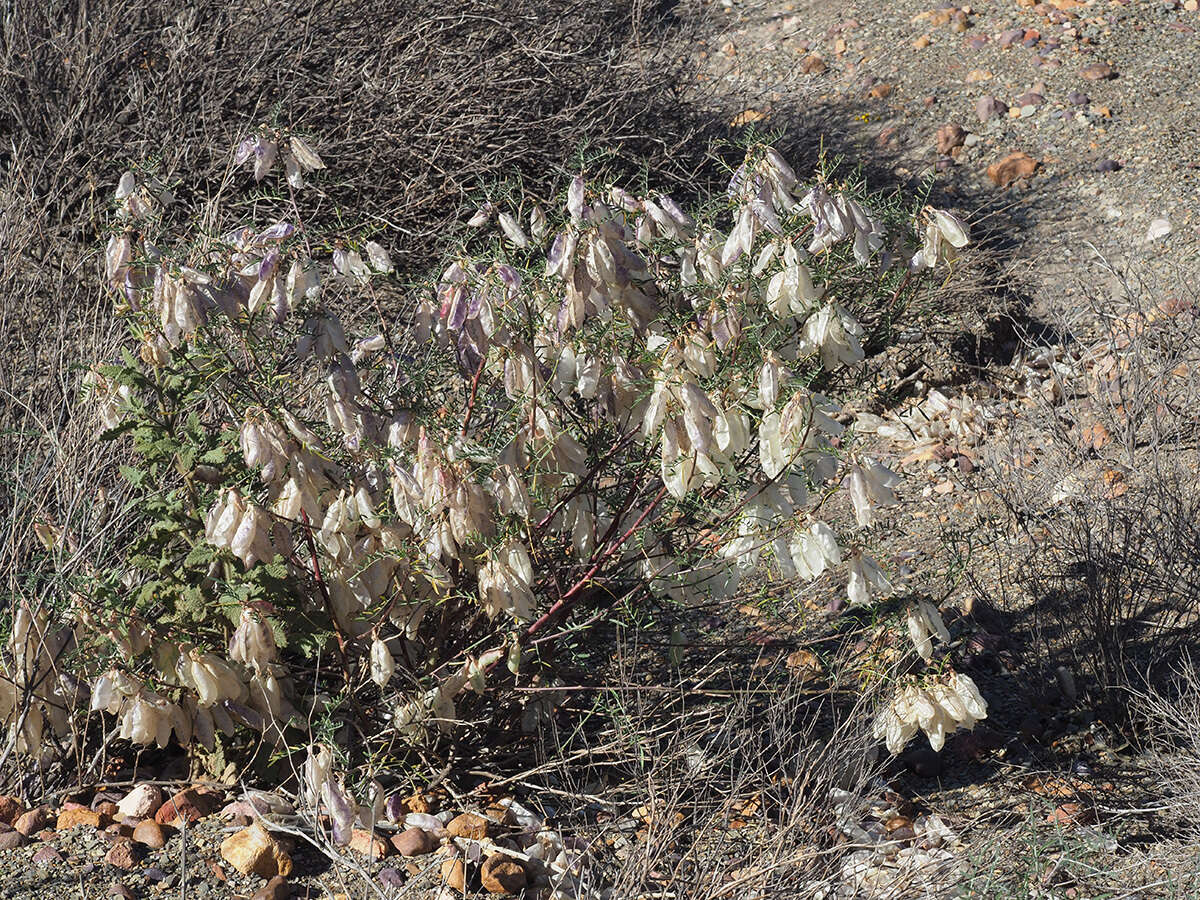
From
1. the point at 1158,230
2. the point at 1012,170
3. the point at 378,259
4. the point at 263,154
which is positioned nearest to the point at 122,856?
the point at 378,259

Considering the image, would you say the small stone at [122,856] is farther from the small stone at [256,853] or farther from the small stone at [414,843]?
the small stone at [414,843]

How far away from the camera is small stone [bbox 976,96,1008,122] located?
6250 millimetres

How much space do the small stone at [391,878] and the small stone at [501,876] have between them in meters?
0.15

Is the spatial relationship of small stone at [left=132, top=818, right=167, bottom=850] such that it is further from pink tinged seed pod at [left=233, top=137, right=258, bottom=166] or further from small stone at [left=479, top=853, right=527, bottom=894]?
pink tinged seed pod at [left=233, top=137, right=258, bottom=166]

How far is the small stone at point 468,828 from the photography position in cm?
245

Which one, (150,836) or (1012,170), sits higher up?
(150,836)

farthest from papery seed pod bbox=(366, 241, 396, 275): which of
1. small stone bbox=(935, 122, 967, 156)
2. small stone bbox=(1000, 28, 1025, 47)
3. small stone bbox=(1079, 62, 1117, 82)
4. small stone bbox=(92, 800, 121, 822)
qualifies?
small stone bbox=(1000, 28, 1025, 47)

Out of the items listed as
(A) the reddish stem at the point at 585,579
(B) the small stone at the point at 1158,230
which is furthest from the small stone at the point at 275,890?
(B) the small stone at the point at 1158,230

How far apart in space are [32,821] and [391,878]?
0.74 m

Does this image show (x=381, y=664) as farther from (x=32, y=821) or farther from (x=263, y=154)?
(x=263, y=154)

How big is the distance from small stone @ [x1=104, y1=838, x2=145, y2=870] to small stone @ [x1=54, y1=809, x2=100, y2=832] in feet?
0.37

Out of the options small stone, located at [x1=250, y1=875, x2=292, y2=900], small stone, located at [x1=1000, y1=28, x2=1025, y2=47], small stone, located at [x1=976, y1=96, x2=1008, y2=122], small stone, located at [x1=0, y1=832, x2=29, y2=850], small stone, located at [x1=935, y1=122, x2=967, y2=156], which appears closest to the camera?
small stone, located at [x1=250, y1=875, x2=292, y2=900]

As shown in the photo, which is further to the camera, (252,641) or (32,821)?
(32,821)

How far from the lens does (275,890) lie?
2.26 metres
